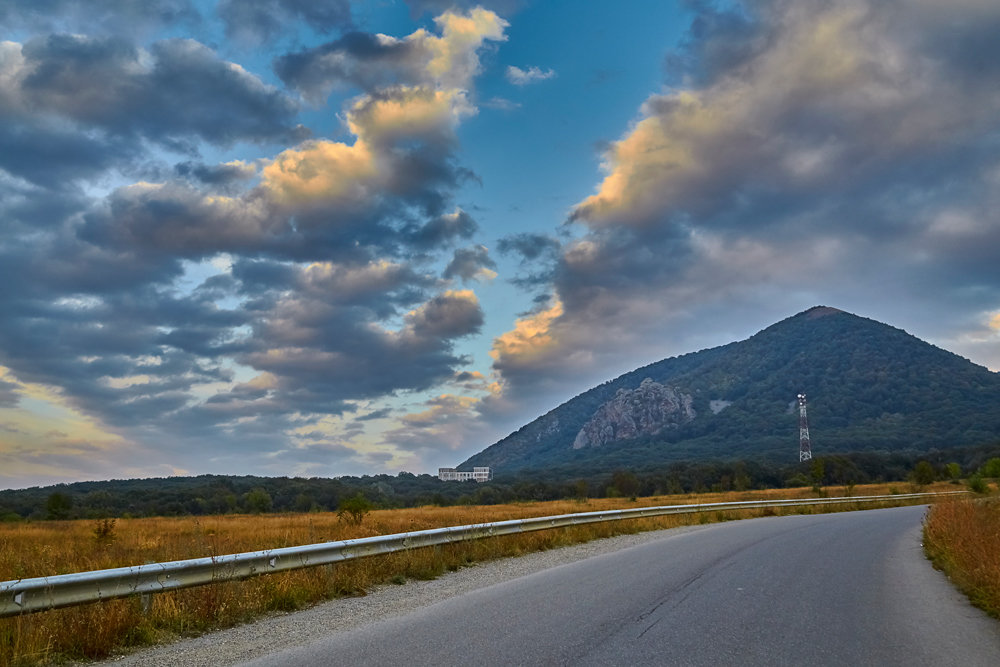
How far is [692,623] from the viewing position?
743 centimetres

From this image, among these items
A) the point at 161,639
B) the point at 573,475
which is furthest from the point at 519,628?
the point at 573,475

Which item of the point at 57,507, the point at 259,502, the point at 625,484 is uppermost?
the point at 57,507

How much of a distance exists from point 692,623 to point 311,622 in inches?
175

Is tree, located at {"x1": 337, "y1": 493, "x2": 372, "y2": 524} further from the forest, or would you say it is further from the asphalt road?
the asphalt road

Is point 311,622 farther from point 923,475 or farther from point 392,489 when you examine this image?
point 392,489

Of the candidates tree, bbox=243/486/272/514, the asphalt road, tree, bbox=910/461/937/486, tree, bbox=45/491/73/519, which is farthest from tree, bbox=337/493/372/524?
tree, bbox=910/461/937/486

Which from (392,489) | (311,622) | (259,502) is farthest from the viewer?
(392,489)

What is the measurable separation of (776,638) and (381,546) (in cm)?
735

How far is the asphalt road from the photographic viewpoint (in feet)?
20.1

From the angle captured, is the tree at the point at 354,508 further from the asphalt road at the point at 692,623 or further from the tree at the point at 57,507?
the tree at the point at 57,507

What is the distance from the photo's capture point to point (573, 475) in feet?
497

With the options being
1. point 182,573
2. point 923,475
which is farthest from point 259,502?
point 923,475

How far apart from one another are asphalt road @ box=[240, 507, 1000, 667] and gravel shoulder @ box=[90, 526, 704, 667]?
38cm

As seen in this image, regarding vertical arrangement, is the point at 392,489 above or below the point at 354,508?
Answer: below
